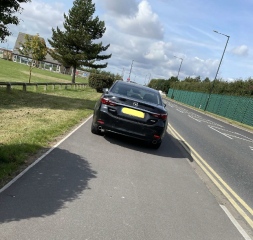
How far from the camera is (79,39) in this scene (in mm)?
34375

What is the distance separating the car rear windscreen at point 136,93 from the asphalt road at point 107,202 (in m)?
1.85

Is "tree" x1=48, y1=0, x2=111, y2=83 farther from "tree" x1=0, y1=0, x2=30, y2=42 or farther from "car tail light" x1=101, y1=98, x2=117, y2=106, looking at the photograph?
"car tail light" x1=101, y1=98, x2=117, y2=106

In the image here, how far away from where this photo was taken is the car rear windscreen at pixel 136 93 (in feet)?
22.2

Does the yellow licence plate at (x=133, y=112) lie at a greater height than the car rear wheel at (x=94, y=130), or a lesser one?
greater

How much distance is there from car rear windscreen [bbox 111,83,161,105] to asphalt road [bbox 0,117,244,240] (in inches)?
73.0

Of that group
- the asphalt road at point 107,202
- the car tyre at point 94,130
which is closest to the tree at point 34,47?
the car tyre at point 94,130

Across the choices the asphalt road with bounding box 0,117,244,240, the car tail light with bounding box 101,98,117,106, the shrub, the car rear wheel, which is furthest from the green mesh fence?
the asphalt road with bounding box 0,117,244,240

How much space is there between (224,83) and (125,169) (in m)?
33.6

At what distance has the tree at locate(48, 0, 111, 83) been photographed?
3494 cm

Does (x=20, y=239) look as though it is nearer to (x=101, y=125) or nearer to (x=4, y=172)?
(x=4, y=172)

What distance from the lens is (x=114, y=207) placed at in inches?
136

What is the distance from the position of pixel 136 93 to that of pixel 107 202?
3947mm

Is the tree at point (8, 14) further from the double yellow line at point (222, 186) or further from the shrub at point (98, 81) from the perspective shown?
the shrub at point (98, 81)

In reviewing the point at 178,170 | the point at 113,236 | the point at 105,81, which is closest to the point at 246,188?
the point at 178,170
